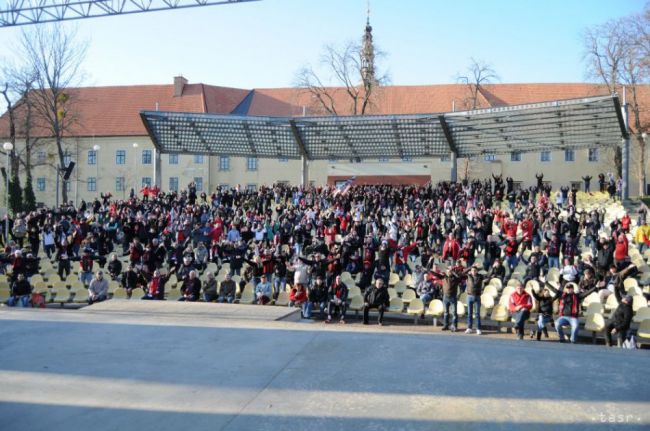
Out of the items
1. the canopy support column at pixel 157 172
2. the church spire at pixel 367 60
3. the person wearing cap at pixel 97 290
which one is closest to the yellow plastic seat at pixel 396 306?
the person wearing cap at pixel 97 290

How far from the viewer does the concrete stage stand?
22.5ft

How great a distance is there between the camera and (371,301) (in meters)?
15.1

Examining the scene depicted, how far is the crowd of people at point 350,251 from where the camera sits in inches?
591

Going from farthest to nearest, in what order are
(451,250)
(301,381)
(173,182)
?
(173,182) < (451,250) < (301,381)

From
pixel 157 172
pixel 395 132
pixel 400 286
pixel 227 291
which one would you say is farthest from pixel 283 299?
pixel 157 172

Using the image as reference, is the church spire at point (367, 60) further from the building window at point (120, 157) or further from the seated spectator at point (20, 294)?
the seated spectator at point (20, 294)

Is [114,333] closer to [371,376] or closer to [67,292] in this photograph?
[371,376]

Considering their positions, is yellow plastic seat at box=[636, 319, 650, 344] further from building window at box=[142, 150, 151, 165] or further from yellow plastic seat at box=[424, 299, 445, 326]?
building window at box=[142, 150, 151, 165]

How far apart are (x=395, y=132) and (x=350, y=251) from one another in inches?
648

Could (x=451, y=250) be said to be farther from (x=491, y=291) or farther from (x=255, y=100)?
(x=255, y=100)

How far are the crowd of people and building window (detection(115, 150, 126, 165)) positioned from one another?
34.4m

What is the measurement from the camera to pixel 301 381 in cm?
819

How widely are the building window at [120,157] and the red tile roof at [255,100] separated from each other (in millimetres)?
1808

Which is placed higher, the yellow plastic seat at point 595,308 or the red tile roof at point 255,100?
the red tile roof at point 255,100
